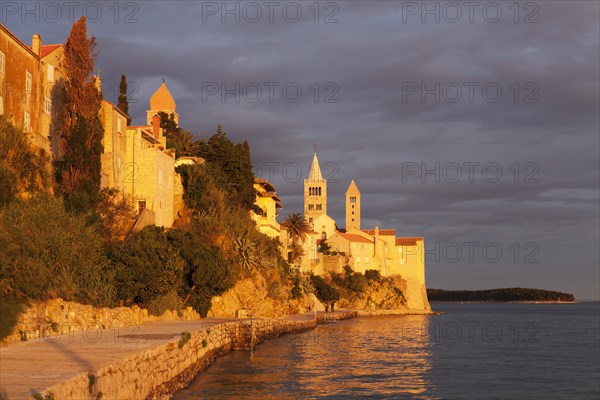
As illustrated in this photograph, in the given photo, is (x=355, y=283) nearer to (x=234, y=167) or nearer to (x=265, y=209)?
(x=265, y=209)

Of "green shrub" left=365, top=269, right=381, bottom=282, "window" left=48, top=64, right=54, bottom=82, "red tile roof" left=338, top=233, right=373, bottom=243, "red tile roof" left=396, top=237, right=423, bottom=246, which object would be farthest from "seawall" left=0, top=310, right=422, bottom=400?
"red tile roof" left=396, top=237, right=423, bottom=246

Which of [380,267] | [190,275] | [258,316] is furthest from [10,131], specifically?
[380,267]

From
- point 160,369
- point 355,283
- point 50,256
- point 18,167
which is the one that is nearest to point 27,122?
point 18,167

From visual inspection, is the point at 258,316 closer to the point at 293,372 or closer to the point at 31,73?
the point at 293,372

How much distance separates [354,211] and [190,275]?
120 m

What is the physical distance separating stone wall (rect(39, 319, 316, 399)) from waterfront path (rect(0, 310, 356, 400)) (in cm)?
24

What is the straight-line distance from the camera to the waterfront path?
42.9ft

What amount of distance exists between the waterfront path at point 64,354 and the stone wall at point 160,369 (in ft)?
0.79

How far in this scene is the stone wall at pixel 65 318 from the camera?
21984 mm

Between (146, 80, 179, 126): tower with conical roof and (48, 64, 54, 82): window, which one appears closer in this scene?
(48, 64, 54, 82): window

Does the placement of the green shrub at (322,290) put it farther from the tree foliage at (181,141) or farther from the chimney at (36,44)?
the chimney at (36,44)

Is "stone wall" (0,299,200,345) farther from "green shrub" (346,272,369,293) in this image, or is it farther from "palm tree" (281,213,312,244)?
"green shrub" (346,272,369,293)

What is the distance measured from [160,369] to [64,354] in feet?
11.0

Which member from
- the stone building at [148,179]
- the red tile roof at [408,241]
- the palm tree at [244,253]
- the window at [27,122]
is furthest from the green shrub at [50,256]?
the red tile roof at [408,241]
